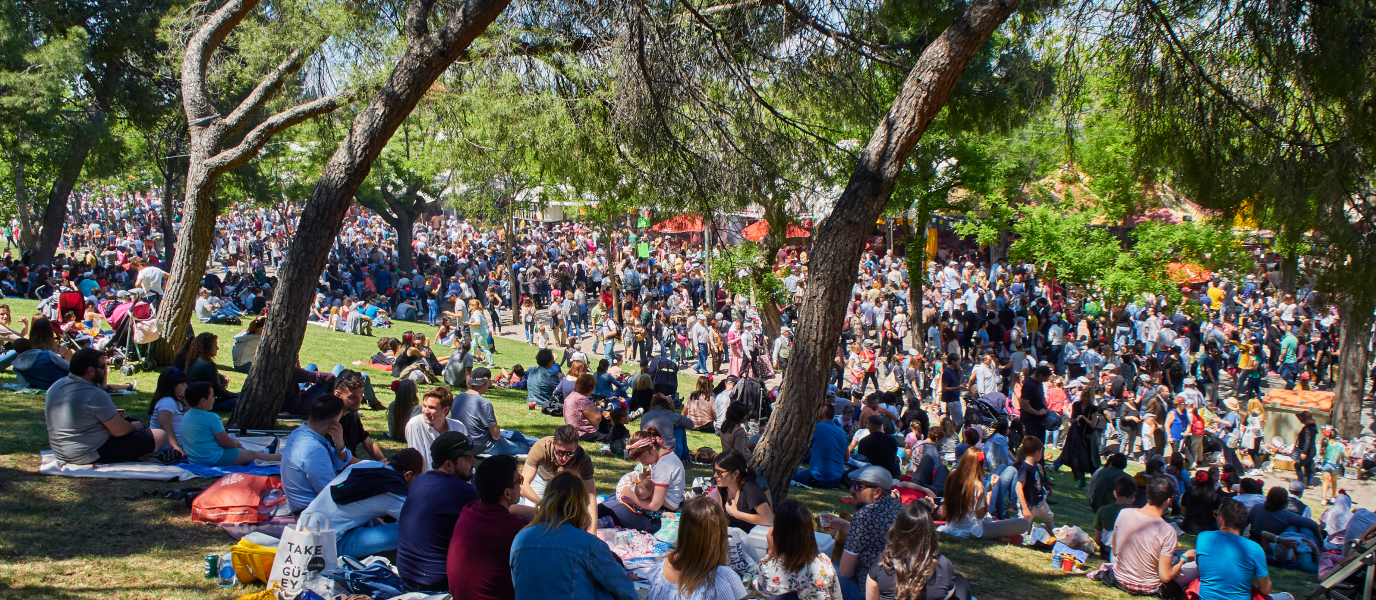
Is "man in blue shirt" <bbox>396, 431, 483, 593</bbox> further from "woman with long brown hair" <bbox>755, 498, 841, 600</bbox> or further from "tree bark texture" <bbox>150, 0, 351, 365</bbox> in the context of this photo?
"tree bark texture" <bbox>150, 0, 351, 365</bbox>

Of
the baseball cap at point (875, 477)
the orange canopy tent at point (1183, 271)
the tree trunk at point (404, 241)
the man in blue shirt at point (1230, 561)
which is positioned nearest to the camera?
the baseball cap at point (875, 477)

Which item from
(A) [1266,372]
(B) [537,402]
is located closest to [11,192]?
(B) [537,402]

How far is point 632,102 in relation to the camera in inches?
325

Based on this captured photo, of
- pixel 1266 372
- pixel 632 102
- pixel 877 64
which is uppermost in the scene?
pixel 877 64

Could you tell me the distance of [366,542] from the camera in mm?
5250

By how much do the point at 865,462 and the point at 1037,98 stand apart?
3800 mm

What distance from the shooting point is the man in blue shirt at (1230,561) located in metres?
6.21

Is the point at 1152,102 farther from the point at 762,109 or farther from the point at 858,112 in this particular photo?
the point at 762,109

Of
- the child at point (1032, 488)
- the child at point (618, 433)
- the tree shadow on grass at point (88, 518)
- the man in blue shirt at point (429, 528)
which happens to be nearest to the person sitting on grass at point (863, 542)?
the man in blue shirt at point (429, 528)

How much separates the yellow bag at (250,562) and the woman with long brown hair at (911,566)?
3106 millimetres

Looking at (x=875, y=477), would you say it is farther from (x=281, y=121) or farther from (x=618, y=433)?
(x=281, y=121)

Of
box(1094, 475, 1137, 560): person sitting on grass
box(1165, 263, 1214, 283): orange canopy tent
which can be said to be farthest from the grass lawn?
box(1165, 263, 1214, 283): orange canopy tent

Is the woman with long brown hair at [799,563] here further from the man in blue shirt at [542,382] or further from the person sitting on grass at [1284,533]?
the man in blue shirt at [542,382]

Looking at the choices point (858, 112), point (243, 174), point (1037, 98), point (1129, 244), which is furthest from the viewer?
point (243, 174)
